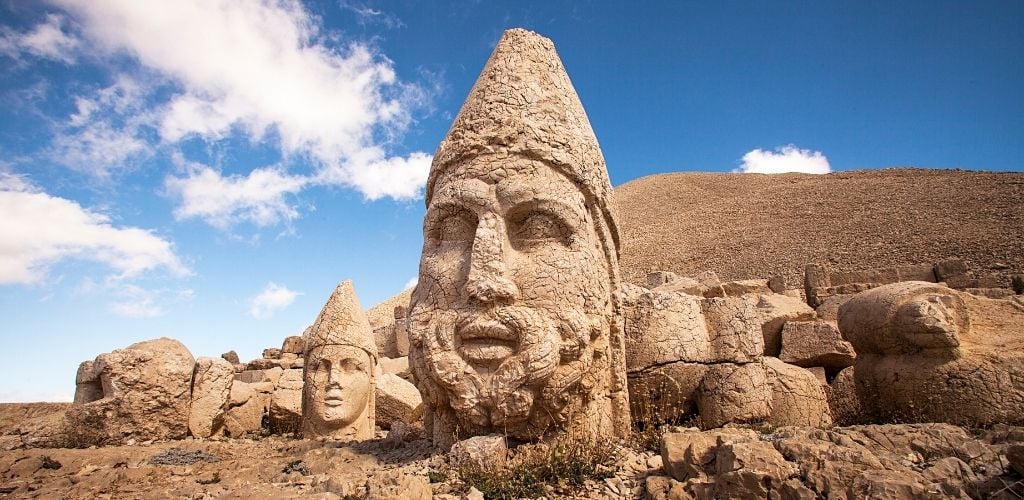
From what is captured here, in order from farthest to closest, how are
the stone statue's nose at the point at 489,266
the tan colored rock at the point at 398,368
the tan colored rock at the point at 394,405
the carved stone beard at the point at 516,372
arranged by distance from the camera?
the tan colored rock at the point at 398,368, the tan colored rock at the point at 394,405, the stone statue's nose at the point at 489,266, the carved stone beard at the point at 516,372

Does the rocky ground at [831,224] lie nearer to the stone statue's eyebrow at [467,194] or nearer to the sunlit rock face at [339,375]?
the sunlit rock face at [339,375]

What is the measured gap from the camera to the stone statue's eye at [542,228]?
12.6 feet

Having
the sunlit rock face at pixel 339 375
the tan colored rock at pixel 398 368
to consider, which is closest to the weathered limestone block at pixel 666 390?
the sunlit rock face at pixel 339 375

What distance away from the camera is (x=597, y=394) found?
386 cm

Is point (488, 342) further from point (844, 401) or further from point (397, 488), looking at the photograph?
point (844, 401)

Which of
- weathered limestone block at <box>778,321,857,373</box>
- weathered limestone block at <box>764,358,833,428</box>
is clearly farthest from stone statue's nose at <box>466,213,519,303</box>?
weathered limestone block at <box>778,321,857,373</box>

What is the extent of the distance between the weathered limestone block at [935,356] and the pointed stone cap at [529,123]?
2160 mm

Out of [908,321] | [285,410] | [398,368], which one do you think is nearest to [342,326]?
[285,410]

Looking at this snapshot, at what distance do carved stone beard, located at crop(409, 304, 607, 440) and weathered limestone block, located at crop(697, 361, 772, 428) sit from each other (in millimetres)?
1094

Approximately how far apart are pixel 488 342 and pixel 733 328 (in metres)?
2.34

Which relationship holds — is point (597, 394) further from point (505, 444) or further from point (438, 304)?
point (438, 304)

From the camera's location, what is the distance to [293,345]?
16.0m

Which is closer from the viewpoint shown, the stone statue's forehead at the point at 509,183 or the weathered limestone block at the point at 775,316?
the stone statue's forehead at the point at 509,183

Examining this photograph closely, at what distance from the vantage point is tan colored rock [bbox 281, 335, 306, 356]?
15883 mm
